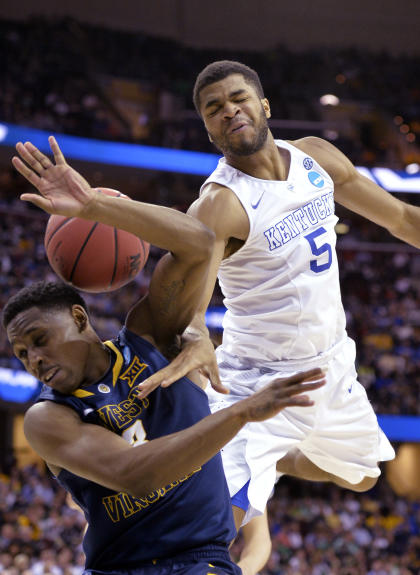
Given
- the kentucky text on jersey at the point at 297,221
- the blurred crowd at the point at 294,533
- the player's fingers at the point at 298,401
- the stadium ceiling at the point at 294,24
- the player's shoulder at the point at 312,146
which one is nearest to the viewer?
the player's fingers at the point at 298,401

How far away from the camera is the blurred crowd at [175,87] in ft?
55.6

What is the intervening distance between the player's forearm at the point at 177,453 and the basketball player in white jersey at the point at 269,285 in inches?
43.6

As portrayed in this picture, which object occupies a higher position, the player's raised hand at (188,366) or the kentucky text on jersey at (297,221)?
the kentucky text on jersey at (297,221)

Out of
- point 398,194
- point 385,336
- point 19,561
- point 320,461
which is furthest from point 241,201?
point 398,194

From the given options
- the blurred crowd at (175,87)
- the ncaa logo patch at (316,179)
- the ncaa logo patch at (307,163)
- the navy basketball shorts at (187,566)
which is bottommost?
the navy basketball shorts at (187,566)

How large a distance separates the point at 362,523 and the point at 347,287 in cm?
636

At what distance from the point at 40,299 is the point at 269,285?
46.9 inches

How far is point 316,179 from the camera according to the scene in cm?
344

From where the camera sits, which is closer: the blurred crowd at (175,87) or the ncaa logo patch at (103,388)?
the ncaa logo patch at (103,388)

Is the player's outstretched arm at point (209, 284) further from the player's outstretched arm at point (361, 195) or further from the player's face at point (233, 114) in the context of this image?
the player's outstretched arm at point (361, 195)

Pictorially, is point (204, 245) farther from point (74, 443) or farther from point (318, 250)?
point (318, 250)

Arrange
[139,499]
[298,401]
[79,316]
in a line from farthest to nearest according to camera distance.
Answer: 1. [79,316]
2. [139,499]
3. [298,401]

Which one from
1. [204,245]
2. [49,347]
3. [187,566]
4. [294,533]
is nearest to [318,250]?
[204,245]

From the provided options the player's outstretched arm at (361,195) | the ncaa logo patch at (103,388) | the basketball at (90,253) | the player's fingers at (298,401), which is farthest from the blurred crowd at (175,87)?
the player's fingers at (298,401)
